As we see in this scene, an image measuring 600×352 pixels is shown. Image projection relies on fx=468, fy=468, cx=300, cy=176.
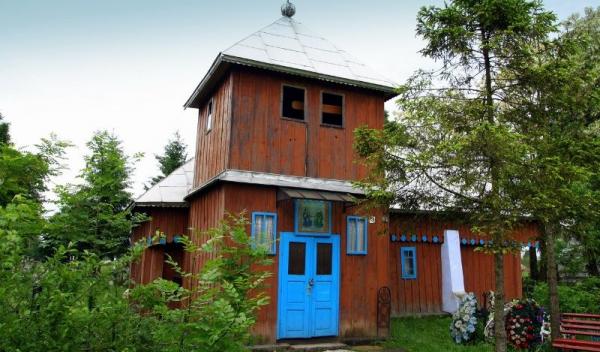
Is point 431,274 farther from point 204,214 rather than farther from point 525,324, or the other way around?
point 204,214

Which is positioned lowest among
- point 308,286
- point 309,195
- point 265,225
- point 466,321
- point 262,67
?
point 466,321

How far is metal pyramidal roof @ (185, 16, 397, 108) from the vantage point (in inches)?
414

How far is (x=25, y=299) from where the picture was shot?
387 cm

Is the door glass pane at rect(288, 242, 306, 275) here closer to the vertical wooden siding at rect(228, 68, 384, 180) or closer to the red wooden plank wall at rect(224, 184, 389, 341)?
the red wooden plank wall at rect(224, 184, 389, 341)

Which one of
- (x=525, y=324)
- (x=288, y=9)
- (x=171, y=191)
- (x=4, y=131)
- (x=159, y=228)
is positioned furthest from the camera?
(x=4, y=131)

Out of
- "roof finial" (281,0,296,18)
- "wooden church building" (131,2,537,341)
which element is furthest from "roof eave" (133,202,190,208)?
"roof finial" (281,0,296,18)

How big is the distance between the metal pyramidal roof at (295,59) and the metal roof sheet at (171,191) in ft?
8.70

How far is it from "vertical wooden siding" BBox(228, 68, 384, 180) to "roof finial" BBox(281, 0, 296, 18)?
3677 mm

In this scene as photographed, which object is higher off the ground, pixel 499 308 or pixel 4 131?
pixel 4 131

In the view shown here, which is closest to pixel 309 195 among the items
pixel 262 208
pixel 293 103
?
pixel 262 208

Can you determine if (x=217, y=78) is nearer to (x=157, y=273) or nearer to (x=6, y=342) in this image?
(x=157, y=273)

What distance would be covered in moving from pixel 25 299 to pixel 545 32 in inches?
300

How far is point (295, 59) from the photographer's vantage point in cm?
1114

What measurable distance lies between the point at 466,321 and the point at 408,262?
4261 mm
